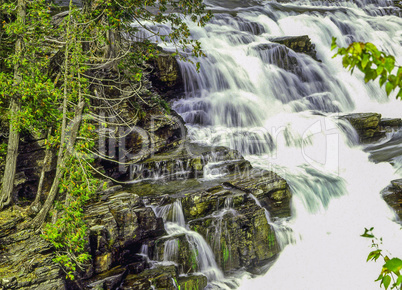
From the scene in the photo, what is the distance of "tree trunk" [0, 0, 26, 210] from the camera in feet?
24.0

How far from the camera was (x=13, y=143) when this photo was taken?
7.54 m

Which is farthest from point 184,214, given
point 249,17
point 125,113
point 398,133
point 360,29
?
point 360,29

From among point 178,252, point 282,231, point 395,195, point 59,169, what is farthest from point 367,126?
point 59,169

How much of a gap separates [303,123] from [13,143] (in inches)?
390

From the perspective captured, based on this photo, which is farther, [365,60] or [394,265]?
[365,60]

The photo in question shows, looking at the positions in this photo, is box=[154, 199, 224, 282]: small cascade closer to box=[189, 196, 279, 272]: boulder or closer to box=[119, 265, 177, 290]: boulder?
box=[189, 196, 279, 272]: boulder

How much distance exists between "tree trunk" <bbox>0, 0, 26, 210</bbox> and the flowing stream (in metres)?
5.20

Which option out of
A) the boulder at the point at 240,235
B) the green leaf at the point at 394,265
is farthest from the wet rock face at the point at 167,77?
the green leaf at the point at 394,265

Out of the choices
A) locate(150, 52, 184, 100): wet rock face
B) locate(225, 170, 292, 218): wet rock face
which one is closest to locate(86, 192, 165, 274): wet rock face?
locate(225, 170, 292, 218): wet rock face

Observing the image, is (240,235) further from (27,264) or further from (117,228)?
(27,264)

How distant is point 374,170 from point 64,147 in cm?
930

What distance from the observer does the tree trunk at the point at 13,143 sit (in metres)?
7.31

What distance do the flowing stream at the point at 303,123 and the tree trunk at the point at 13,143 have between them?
17.1ft

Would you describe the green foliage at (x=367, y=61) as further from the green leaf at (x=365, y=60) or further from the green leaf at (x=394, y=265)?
the green leaf at (x=394, y=265)
